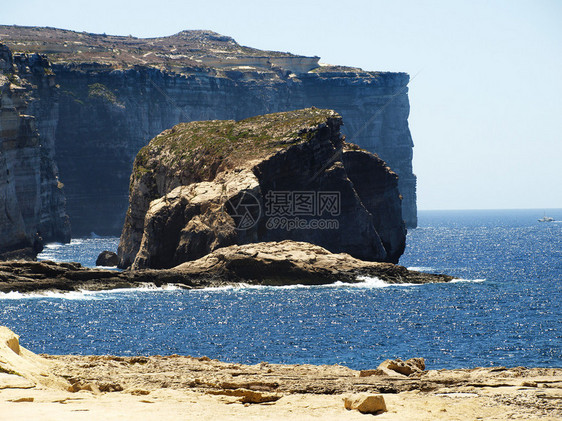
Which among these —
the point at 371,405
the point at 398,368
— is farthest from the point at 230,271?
the point at 371,405

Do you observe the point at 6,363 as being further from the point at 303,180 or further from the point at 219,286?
the point at 303,180

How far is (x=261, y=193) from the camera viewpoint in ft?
328

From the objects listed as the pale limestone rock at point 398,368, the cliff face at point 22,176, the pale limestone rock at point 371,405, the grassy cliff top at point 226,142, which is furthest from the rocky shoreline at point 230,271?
the pale limestone rock at point 371,405

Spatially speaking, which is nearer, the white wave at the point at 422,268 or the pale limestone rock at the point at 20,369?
the pale limestone rock at the point at 20,369

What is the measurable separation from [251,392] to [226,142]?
279 feet

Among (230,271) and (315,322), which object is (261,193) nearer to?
(230,271)

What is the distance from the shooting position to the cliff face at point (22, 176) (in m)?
126

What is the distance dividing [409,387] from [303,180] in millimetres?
76238

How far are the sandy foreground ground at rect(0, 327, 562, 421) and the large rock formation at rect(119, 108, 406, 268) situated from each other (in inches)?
2413

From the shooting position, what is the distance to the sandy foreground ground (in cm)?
2466

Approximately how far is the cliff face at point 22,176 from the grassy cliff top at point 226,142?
64.9ft

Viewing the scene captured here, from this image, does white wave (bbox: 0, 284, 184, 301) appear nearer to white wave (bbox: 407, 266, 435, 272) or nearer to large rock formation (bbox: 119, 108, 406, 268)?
large rock formation (bbox: 119, 108, 406, 268)

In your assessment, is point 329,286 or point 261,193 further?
point 261,193

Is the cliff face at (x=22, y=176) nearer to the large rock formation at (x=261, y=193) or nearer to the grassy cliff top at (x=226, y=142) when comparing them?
the large rock formation at (x=261, y=193)
